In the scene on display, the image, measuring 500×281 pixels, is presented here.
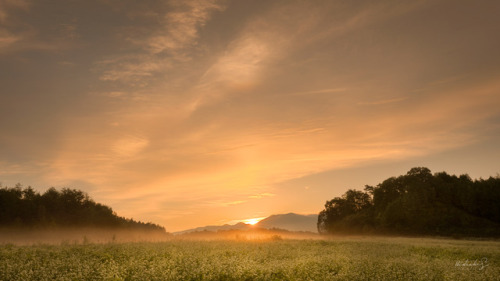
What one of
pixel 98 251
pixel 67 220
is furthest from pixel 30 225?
pixel 98 251

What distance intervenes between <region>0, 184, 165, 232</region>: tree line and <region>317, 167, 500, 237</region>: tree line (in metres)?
72.0

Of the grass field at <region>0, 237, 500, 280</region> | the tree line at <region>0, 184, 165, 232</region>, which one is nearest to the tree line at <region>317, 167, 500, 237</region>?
the grass field at <region>0, 237, 500, 280</region>

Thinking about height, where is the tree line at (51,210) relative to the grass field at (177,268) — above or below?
above

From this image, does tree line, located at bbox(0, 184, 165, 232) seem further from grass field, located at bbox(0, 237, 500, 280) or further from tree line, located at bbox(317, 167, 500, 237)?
tree line, located at bbox(317, 167, 500, 237)

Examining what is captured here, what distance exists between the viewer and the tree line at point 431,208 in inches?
2581

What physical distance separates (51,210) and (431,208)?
88.8 metres

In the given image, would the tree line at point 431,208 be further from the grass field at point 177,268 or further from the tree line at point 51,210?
the tree line at point 51,210

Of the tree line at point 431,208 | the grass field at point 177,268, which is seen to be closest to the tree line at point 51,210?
the grass field at point 177,268

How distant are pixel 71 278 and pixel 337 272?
12.3 metres

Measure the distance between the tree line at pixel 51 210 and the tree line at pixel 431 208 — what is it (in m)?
72.0

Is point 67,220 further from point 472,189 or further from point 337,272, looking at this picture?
point 472,189

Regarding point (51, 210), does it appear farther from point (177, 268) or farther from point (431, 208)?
point (431, 208)

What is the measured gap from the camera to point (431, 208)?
73.9 meters

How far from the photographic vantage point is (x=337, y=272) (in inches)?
644
